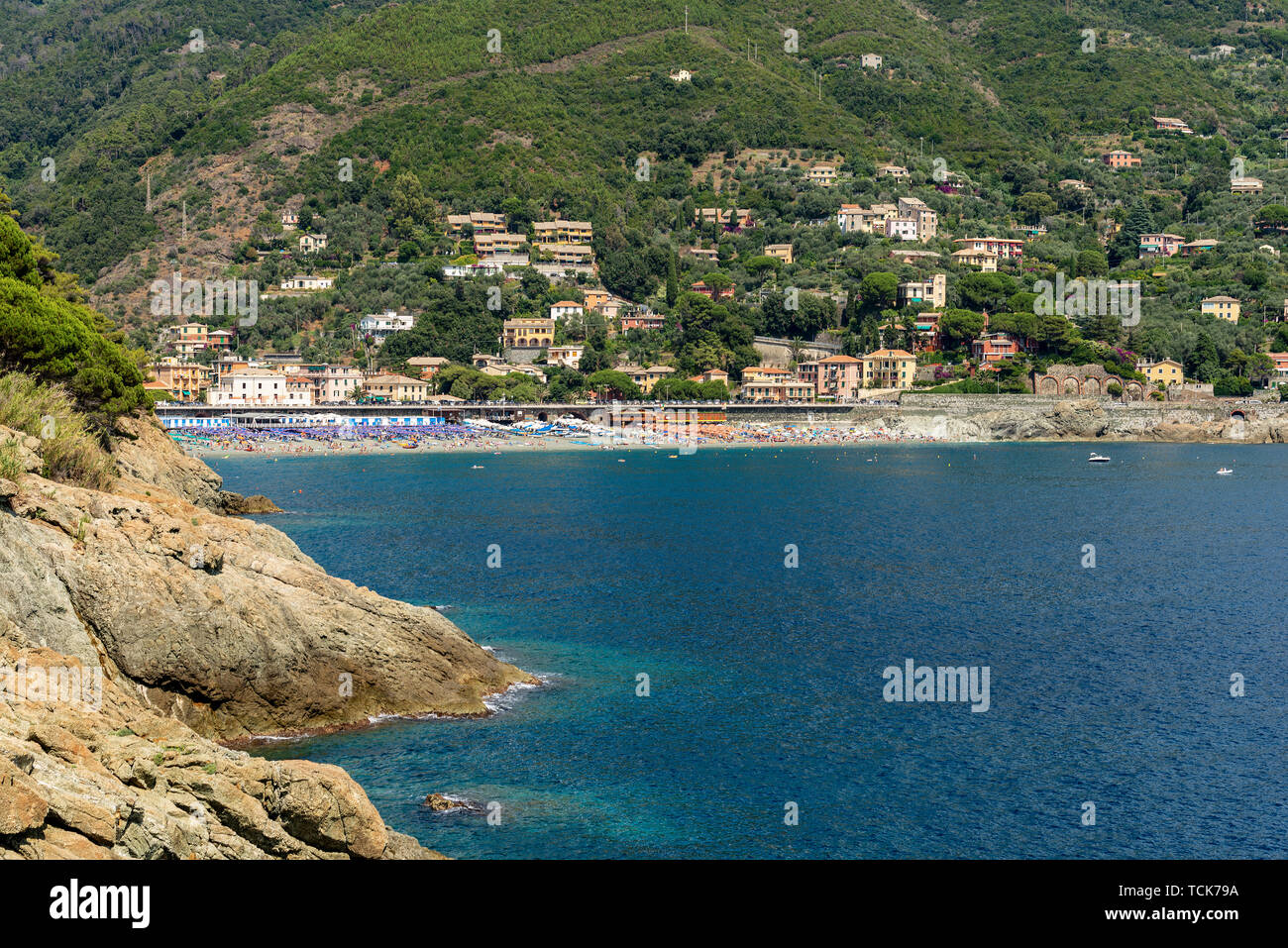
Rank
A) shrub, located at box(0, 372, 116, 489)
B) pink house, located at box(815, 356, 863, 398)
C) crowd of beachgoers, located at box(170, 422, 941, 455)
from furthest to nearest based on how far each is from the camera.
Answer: pink house, located at box(815, 356, 863, 398)
crowd of beachgoers, located at box(170, 422, 941, 455)
shrub, located at box(0, 372, 116, 489)

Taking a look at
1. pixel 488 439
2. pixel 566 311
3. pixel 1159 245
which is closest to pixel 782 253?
pixel 566 311

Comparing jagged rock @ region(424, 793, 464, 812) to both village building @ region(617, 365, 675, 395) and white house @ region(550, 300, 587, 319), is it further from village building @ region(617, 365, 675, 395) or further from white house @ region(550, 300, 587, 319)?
white house @ region(550, 300, 587, 319)

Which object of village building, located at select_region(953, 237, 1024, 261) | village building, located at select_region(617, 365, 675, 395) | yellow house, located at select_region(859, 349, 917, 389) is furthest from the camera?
village building, located at select_region(953, 237, 1024, 261)

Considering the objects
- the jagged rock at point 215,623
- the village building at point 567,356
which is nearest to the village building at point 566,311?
the village building at point 567,356

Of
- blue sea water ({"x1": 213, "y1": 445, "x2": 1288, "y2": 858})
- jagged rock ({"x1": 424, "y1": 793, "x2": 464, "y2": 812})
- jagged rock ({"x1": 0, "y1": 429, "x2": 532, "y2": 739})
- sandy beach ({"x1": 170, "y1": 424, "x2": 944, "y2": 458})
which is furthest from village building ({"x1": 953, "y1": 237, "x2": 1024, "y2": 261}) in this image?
jagged rock ({"x1": 424, "y1": 793, "x2": 464, "y2": 812})

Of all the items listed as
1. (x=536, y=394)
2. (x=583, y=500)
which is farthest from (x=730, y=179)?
(x=583, y=500)
